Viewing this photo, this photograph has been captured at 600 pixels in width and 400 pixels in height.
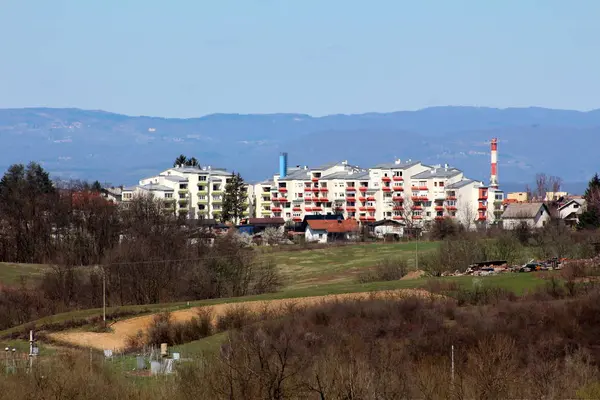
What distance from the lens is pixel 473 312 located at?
171 feet

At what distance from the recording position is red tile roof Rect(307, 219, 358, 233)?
144625mm

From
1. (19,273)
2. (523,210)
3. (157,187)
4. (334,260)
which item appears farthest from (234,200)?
(19,273)

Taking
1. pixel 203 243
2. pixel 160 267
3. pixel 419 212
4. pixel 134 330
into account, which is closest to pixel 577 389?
pixel 134 330

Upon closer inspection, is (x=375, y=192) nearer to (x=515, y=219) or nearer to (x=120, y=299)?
(x=515, y=219)

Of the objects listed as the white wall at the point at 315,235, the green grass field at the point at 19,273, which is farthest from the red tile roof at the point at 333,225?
the green grass field at the point at 19,273

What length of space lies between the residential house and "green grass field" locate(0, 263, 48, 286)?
47.1 m

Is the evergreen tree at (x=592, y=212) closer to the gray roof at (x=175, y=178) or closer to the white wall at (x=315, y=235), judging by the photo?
the white wall at (x=315, y=235)

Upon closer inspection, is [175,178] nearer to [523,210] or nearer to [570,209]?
[570,209]

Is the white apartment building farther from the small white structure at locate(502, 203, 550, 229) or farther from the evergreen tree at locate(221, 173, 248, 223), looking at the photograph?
the small white structure at locate(502, 203, 550, 229)

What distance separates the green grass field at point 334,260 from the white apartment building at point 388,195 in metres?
46.1

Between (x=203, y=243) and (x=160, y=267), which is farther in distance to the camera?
(x=203, y=243)

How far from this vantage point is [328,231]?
14388 cm

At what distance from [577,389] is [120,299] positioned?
160 ft

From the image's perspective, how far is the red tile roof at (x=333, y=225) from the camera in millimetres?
144625
